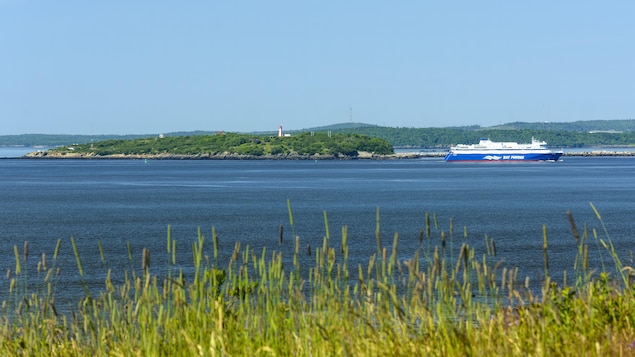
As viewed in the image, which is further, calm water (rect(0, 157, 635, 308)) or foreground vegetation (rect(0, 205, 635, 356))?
calm water (rect(0, 157, 635, 308))

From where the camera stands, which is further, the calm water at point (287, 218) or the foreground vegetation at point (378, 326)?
the calm water at point (287, 218)

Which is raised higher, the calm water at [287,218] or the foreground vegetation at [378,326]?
the foreground vegetation at [378,326]

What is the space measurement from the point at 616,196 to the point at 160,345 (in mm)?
80144

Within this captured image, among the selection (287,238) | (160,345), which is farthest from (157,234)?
(160,345)

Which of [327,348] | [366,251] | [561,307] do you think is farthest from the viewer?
[366,251]

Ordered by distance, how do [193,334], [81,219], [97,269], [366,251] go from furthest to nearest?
1. [81,219]
2. [366,251]
3. [97,269]
4. [193,334]

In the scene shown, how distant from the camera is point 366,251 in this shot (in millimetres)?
40250

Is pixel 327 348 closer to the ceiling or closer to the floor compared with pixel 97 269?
closer to the ceiling

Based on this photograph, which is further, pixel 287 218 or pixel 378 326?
pixel 287 218

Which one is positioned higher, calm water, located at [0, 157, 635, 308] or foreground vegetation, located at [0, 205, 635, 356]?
foreground vegetation, located at [0, 205, 635, 356]

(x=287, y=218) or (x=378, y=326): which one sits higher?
(x=378, y=326)

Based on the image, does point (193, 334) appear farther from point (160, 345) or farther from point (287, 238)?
point (287, 238)

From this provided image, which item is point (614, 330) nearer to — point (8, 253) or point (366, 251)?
point (366, 251)

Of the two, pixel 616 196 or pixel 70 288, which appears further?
pixel 616 196
